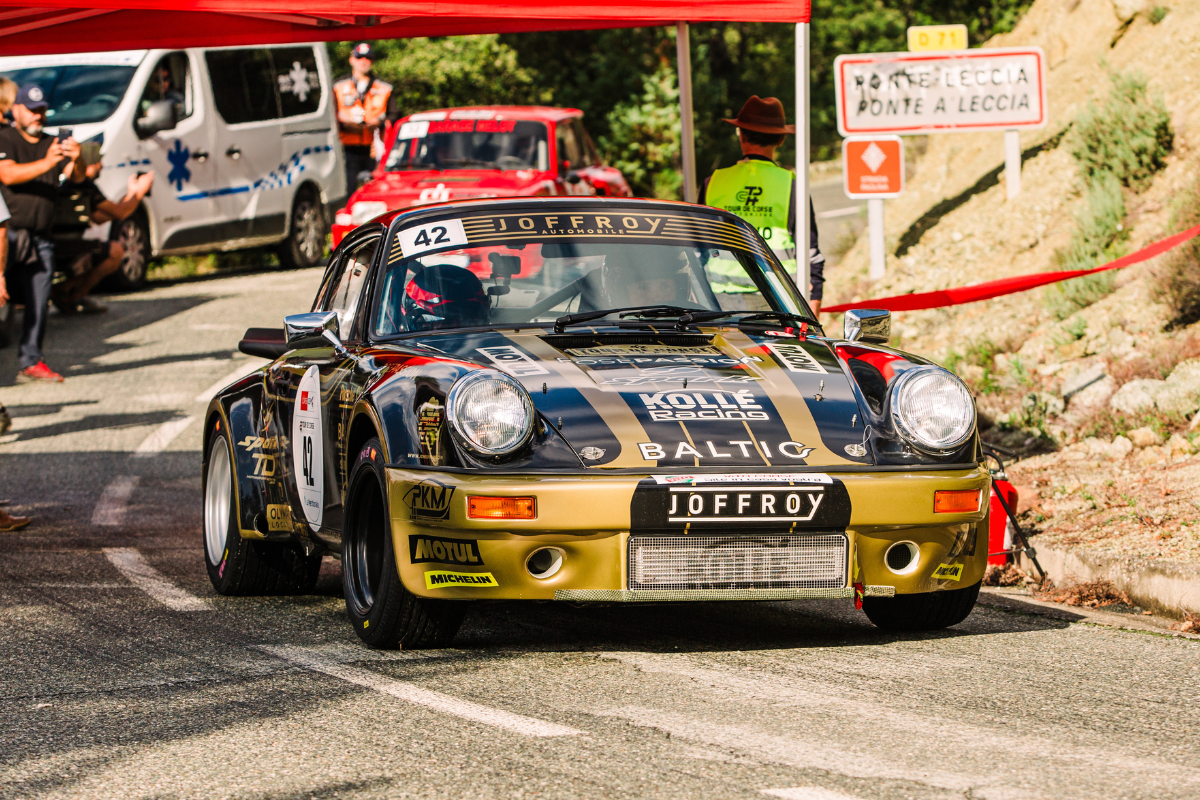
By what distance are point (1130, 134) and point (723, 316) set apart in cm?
770

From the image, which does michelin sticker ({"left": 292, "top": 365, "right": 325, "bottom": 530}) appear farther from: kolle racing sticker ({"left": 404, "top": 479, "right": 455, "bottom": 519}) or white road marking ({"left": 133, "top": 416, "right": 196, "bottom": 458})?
white road marking ({"left": 133, "top": 416, "right": 196, "bottom": 458})

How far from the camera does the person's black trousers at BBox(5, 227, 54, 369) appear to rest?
12836mm

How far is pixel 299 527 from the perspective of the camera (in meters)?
6.16

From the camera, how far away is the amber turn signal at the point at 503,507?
474 cm

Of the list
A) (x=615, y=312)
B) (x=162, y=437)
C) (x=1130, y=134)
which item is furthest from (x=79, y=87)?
(x=615, y=312)

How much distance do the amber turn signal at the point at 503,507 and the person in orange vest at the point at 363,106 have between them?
49.8ft

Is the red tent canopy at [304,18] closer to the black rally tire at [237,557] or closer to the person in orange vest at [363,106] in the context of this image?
the black rally tire at [237,557]

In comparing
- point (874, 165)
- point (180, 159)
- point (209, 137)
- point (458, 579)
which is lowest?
point (458, 579)

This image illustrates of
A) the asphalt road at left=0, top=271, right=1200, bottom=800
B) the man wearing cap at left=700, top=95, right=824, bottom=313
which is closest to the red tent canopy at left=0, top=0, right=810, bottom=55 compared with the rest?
the man wearing cap at left=700, top=95, right=824, bottom=313

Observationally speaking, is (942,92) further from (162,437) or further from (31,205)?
(31,205)

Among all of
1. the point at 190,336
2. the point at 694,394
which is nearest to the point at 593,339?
the point at 694,394

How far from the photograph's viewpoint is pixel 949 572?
517cm

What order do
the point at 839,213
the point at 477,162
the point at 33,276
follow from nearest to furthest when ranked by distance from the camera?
the point at 33,276, the point at 477,162, the point at 839,213

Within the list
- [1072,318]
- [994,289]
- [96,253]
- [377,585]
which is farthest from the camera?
[96,253]
